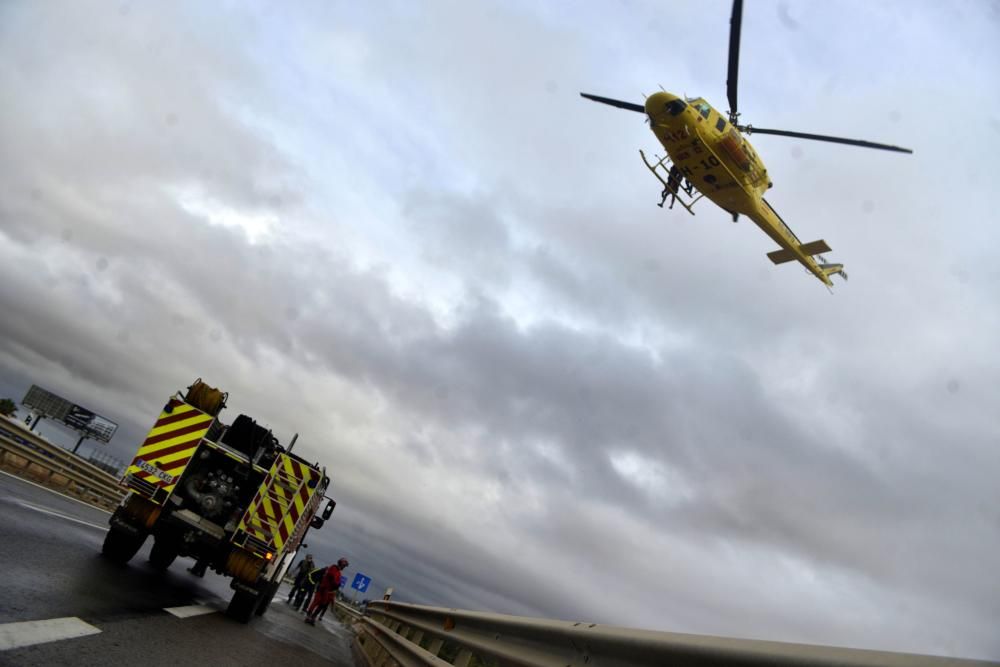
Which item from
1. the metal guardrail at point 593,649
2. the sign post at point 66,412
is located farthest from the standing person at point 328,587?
the sign post at point 66,412

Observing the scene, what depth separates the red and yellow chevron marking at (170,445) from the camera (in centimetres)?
889

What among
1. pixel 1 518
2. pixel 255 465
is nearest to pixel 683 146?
pixel 255 465

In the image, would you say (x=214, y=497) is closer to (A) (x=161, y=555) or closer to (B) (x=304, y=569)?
(A) (x=161, y=555)

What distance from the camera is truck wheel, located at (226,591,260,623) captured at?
918 cm

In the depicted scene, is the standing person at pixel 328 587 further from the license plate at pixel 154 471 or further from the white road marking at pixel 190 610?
the license plate at pixel 154 471

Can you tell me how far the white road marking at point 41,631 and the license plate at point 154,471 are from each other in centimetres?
425

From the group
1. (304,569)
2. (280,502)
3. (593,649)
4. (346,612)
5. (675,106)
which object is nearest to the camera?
(593,649)

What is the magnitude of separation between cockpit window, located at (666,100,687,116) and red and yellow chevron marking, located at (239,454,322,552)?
13562 mm

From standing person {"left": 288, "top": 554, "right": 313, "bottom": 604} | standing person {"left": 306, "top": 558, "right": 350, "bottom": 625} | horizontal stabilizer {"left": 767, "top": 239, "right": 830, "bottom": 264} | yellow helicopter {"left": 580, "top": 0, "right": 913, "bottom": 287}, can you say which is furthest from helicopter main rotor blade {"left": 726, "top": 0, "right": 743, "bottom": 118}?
standing person {"left": 288, "top": 554, "right": 313, "bottom": 604}

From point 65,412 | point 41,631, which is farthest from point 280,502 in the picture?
point 65,412

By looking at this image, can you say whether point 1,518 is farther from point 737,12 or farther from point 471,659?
point 737,12

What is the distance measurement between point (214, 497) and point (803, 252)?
65.8 ft

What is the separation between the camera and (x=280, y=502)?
31.8 feet

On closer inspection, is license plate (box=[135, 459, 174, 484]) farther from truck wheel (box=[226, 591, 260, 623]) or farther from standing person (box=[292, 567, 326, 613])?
standing person (box=[292, 567, 326, 613])
